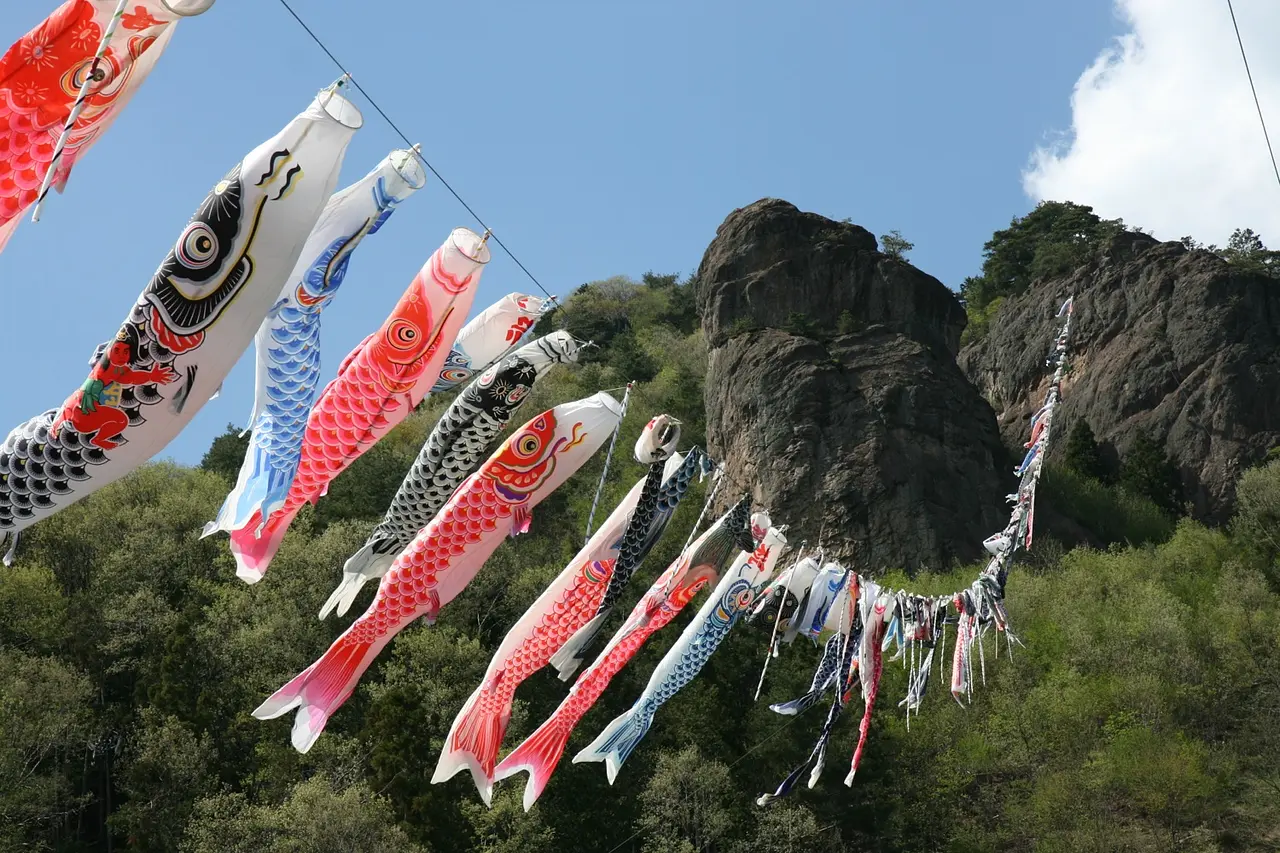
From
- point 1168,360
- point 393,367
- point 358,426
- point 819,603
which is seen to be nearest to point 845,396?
point 1168,360

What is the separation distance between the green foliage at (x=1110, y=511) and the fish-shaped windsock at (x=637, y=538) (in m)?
30.2

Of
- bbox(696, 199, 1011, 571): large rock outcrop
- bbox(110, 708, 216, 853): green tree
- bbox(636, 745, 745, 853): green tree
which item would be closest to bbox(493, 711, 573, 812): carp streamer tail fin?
bbox(110, 708, 216, 853): green tree

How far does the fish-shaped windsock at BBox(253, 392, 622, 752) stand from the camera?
35.2 ft

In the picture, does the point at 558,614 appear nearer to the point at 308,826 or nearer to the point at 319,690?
the point at 319,690

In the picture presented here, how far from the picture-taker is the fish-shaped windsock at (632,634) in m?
12.3

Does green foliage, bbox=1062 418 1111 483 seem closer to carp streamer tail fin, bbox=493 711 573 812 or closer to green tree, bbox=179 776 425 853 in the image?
green tree, bbox=179 776 425 853

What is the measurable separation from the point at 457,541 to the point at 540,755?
2.48m

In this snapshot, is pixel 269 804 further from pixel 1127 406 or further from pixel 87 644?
pixel 1127 406

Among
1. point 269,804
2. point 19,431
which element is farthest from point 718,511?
point 19,431

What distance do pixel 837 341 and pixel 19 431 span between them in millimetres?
34089

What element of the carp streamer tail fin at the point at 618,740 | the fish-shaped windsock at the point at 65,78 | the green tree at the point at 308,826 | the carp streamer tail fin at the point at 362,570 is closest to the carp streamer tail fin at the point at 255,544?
the carp streamer tail fin at the point at 362,570

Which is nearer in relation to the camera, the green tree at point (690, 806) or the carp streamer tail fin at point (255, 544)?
the carp streamer tail fin at point (255, 544)

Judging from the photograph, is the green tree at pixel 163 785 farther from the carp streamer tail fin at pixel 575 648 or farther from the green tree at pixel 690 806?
the carp streamer tail fin at pixel 575 648

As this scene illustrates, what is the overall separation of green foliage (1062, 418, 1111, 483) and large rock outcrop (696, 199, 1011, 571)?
14.9 ft
